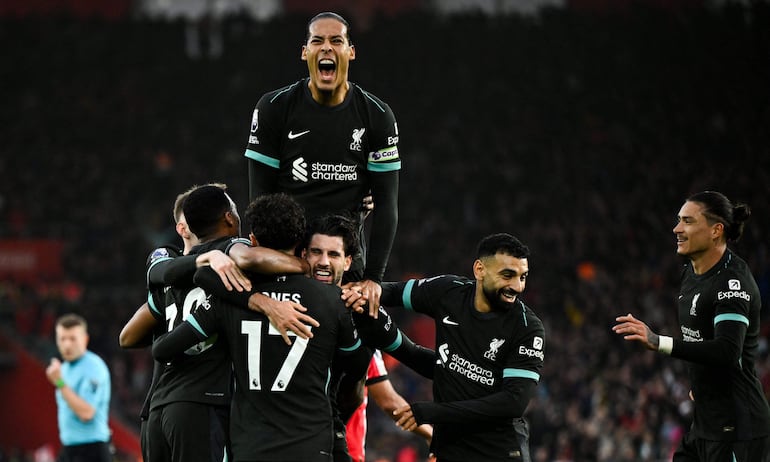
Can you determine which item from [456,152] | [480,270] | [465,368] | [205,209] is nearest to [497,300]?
[480,270]

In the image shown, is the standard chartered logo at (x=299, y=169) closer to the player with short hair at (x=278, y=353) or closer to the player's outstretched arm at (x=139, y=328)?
the player with short hair at (x=278, y=353)

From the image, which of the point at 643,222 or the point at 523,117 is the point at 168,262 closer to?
the point at 643,222

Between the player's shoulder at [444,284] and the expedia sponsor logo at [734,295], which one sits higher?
the player's shoulder at [444,284]

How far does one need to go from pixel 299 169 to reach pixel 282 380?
4.66 feet

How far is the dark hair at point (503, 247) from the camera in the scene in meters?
5.62

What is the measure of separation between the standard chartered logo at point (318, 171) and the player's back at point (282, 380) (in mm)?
934

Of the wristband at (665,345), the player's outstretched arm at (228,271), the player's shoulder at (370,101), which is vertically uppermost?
the player's shoulder at (370,101)

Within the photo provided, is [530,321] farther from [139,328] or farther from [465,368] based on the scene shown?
[139,328]

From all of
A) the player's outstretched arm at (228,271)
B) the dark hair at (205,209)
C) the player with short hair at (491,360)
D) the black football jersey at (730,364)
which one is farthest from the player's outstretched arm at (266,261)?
the black football jersey at (730,364)

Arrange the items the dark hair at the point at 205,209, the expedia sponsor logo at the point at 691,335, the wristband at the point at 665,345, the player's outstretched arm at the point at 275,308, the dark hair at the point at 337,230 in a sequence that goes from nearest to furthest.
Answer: the player's outstretched arm at the point at 275,308, the dark hair at the point at 337,230, the dark hair at the point at 205,209, the wristband at the point at 665,345, the expedia sponsor logo at the point at 691,335

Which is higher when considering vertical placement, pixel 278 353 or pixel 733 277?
pixel 733 277

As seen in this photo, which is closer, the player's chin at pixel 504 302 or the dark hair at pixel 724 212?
the player's chin at pixel 504 302

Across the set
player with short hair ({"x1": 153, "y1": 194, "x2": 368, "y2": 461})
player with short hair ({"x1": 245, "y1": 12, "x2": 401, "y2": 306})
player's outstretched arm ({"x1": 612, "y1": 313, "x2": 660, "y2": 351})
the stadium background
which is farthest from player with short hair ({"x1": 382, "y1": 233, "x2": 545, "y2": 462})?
the stadium background

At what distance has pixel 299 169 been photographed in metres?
5.78
